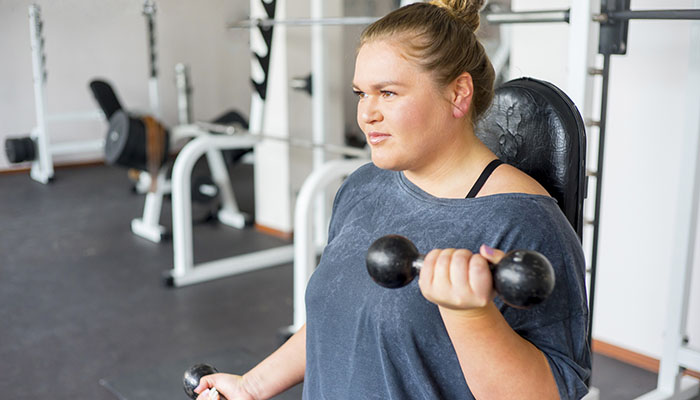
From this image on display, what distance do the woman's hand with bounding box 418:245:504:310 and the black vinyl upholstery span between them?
0.37 m

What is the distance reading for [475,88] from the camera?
35.4 inches

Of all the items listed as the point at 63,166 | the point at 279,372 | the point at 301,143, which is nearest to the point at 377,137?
the point at 279,372

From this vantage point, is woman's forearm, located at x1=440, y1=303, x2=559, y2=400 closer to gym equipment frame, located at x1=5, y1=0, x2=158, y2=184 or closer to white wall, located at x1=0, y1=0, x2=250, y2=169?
gym equipment frame, located at x1=5, y1=0, x2=158, y2=184

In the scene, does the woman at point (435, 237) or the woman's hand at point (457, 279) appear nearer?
the woman's hand at point (457, 279)

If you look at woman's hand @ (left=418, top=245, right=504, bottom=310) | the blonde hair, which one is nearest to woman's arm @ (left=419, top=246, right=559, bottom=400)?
woman's hand @ (left=418, top=245, right=504, bottom=310)

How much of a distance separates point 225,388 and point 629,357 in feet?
5.17

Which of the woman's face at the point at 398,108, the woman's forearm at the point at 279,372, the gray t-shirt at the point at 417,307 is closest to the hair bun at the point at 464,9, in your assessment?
the woman's face at the point at 398,108

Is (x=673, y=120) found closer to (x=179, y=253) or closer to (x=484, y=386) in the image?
(x=484, y=386)

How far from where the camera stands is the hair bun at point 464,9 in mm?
888

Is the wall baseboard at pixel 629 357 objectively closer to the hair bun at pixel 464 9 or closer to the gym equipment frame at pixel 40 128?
the hair bun at pixel 464 9

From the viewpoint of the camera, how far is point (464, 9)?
2.94ft

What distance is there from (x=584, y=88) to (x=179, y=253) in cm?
201

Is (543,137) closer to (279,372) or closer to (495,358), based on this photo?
(495,358)

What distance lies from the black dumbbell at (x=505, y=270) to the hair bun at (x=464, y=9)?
401mm
